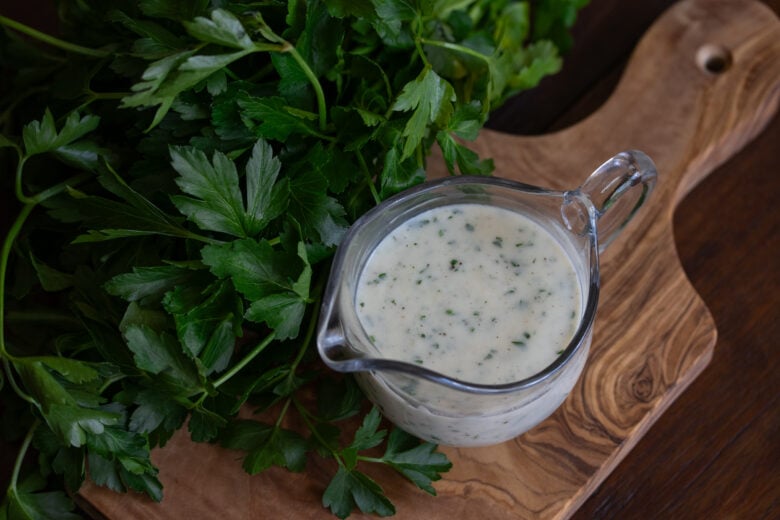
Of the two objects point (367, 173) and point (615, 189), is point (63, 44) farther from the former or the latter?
point (615, 189)

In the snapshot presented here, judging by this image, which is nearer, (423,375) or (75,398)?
(423,375)

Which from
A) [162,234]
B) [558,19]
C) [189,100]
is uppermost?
[558,19]

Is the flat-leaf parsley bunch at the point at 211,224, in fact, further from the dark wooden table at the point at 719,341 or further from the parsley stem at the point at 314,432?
the dark wooden table at the point at 719,341

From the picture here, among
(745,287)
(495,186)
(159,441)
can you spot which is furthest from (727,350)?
(159,441)

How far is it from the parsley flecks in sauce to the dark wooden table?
35cm

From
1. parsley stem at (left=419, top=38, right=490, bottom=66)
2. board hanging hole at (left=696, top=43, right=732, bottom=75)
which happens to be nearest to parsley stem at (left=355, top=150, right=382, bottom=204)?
parsley stem at (left=419, top=38, right=490, bottom=66)

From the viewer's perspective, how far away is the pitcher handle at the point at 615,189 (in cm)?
129

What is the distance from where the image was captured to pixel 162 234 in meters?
1.30

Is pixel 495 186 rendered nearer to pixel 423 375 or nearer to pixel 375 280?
pixel 375 280

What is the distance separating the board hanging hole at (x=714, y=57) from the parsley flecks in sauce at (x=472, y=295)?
585 millimetres

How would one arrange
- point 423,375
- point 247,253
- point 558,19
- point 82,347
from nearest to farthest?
point 423,375 < point 247,253 < point 82,347 < point 558,19

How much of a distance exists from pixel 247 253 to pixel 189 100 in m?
0.24

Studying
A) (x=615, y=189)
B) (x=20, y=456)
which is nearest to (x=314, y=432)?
(x=20, y=456)

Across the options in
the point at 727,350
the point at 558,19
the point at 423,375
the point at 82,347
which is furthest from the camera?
the point at 558,19
